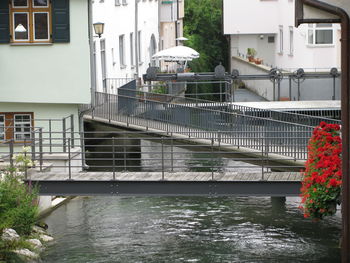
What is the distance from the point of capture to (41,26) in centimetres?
3039

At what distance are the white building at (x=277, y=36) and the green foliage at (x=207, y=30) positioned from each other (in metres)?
8.99

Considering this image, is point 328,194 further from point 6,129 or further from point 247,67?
point 247,67

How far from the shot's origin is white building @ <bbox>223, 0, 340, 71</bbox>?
156 feet

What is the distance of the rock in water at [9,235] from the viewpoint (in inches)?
883

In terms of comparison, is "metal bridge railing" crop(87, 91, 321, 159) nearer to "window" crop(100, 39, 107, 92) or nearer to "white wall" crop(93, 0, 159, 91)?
"white wall" crop(93, 0, 159, 91)

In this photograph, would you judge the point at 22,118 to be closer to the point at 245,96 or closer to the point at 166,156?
the point at 166,156

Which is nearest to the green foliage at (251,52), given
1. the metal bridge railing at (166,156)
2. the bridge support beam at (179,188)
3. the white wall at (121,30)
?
the white wall at (121,30)

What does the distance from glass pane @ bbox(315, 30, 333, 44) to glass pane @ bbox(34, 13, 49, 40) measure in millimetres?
19851

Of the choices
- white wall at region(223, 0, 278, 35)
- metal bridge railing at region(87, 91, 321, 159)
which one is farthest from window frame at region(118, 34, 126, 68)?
white wall at region(223, 0, 278, 35)

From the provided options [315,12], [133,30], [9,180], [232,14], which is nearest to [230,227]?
[9,180]

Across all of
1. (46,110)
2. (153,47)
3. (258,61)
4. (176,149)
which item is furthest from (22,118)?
(153,47)

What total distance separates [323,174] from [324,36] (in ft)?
97.0

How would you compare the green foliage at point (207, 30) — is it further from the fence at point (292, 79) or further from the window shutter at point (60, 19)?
the window shutter at point (60, 19)

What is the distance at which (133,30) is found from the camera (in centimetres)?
4703
